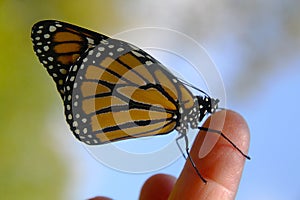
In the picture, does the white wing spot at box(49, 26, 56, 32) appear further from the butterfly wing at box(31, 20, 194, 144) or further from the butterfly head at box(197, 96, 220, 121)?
the butterfly head at box(197, 96, 220, 121)

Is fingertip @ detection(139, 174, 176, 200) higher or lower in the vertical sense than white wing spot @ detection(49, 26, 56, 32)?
lower

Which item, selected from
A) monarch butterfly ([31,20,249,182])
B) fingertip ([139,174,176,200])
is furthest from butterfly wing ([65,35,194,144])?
fingertip ([139,174,176,200])

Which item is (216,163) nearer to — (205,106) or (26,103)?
(205,106)

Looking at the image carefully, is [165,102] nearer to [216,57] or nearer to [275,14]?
[216,57]

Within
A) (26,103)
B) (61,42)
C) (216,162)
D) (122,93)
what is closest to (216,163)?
(216,162)

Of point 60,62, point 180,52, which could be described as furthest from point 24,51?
point 60,62

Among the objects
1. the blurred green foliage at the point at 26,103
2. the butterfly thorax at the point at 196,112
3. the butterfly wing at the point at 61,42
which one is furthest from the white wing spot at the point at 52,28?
the blurred green foliage at the point at 26,103

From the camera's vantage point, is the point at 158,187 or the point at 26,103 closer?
the point at 158,187
